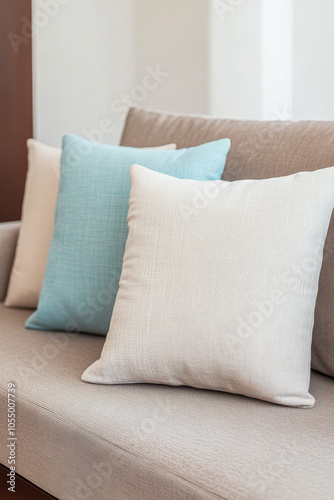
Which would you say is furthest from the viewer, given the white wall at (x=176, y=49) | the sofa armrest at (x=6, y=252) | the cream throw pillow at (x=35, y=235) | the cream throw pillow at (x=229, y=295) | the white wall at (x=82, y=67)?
the white wall at (x=82, y=67)

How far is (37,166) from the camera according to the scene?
1.75 meters

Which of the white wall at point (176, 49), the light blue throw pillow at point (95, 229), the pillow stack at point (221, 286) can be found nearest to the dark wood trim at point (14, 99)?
the white wall at point (176, 49)

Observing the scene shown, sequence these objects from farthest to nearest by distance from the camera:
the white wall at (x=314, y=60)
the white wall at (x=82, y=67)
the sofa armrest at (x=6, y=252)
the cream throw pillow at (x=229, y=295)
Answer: the white wall at (x=82, y=67) → the white wall at (x=314, y=60) → the sofa armrest at (x=6, y=252) → the cream throw pillow at (x=229, y=295)

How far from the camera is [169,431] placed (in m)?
0.98

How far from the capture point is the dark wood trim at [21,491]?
112cm

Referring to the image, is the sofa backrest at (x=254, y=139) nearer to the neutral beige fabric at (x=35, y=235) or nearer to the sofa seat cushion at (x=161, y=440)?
the neutral beige fabric at (x=35, y=235)

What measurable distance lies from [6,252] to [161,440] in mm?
1037

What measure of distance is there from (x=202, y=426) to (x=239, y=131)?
2.58 ft

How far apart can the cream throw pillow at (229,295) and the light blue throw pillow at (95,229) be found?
23 centimetres

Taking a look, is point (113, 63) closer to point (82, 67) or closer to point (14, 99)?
point (82, 67)

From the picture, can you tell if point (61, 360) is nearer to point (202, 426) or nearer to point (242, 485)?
point (202, 426)

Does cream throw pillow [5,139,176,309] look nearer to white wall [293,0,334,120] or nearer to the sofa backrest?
the sofa backrest

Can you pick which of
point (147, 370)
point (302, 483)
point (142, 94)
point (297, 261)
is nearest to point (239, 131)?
point (297, 261)

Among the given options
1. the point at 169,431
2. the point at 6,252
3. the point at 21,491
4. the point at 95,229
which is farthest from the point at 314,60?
the point at 21,491
